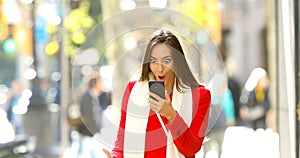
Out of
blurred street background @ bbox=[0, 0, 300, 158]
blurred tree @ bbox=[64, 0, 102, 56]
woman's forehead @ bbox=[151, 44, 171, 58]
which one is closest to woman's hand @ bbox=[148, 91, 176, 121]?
woman's forehead @ bbox=[151, 44, 171, 58]

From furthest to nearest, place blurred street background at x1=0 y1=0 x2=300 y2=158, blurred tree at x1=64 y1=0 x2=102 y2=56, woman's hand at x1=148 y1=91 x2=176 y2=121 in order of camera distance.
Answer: blurred tree at x1=64 y1=0 x2=102 y2=56 < blurred street background at x1=0 y1=0 x2=300 y2=158 < woman's hand at x1=148 y1=91 x2=176 y2=121

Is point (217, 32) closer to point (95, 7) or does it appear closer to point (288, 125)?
point (95, 7)

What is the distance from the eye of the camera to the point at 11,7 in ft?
24.1

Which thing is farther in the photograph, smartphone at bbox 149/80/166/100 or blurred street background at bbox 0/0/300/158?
blurred street background at bbox 0/0/300/158

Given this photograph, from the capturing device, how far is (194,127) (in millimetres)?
1736

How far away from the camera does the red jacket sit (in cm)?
171

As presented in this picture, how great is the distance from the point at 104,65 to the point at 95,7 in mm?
4762

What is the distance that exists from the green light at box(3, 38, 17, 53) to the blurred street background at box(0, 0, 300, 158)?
0.04 feet

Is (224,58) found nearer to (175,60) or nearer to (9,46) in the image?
(9,46)

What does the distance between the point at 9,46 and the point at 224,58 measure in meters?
3.10

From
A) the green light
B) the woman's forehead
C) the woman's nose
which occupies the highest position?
the green light

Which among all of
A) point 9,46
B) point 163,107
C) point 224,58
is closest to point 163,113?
point 163,107

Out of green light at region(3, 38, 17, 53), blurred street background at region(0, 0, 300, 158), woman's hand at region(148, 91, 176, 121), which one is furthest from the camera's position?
green light at region(3, 38, 17, 53)

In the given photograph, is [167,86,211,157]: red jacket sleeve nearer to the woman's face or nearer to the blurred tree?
the woman's face
